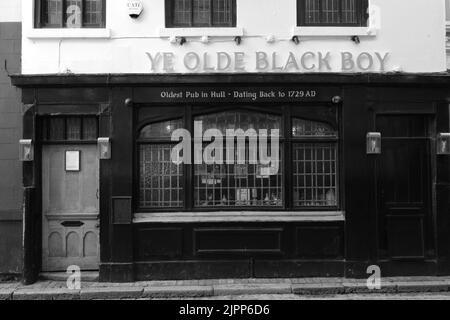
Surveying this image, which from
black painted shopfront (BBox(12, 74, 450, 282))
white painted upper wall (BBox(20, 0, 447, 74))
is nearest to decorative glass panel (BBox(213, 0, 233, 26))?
white painted upper wall (BBox(20, 0, 447, 74))

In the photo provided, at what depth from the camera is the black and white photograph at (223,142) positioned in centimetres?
966

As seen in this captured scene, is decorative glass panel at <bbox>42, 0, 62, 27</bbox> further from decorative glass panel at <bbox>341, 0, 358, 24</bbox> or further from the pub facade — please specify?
decorative glass panel at <bbox>341, 0, 358, 24</bbox>

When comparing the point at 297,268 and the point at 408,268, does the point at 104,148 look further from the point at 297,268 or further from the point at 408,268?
the point at 408,268

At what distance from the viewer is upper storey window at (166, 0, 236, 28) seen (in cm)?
998

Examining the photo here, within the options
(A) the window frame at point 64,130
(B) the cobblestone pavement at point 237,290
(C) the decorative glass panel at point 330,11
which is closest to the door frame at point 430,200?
(B) the cobblestone pavement at point 237,290

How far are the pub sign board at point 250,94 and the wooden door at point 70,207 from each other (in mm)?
1772

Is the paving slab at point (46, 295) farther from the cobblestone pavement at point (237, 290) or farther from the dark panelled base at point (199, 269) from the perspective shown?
the dark panelled base at point (199, 269)

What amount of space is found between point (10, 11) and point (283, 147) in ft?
17.3

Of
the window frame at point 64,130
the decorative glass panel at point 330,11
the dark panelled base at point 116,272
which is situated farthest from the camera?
the decorative glass panel at point 330,11

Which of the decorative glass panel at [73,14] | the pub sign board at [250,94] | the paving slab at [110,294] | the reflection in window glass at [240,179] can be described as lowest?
the paving slab at [110,294]

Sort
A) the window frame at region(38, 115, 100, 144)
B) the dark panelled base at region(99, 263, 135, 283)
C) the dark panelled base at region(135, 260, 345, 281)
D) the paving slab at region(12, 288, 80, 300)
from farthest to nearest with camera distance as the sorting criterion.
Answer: the window frame at region(38, 115, 100, 144)
the dark panelled base at region(135, 260, 345, 281)
the dark panelled base at region(99, 263, 135, 283)
the paving slab at region(12, 288, 80, 300)

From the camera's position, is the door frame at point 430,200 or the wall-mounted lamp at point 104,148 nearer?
the wall-mounted lamp at point 104,148

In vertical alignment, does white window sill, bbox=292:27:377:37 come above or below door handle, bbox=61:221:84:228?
above

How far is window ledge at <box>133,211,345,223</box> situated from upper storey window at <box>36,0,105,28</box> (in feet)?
11.2
